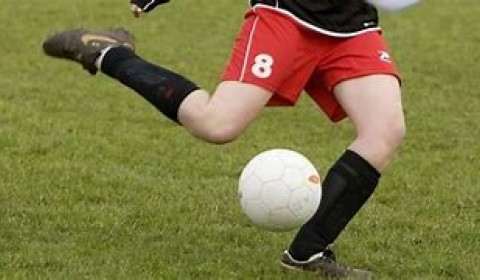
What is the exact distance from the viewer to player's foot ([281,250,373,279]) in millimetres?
4805

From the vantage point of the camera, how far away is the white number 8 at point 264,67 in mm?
4707

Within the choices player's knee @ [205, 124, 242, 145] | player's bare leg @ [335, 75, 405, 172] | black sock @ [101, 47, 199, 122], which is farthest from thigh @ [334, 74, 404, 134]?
black sock @ [101, 47, 199, 122]

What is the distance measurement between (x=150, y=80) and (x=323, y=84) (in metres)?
0.74

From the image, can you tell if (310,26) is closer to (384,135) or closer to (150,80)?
(384,135)

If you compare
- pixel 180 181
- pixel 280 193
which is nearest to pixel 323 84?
pixel 280 193

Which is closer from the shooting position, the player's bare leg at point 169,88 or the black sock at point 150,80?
the player's bare leg at point 169,88

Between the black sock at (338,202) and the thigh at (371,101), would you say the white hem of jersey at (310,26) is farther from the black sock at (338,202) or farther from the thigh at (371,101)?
the black sock at (338,202)

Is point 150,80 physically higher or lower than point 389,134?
higher

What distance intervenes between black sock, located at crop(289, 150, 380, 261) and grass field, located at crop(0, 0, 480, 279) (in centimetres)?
19

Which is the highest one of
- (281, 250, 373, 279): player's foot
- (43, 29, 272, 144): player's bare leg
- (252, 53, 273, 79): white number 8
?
(252, 53, 273, 79): white number 8

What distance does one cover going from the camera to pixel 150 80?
4.93 meters

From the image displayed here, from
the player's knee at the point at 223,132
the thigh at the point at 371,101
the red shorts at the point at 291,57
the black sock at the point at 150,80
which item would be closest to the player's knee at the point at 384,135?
the thigh at the point at 371,101

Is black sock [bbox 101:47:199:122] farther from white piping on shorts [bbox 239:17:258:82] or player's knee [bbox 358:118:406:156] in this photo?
player's knee [bbox 358:118:406:156]

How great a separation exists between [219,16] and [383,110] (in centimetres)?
944
